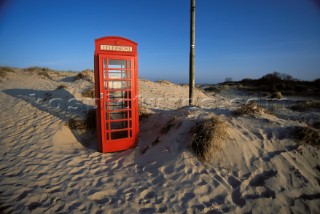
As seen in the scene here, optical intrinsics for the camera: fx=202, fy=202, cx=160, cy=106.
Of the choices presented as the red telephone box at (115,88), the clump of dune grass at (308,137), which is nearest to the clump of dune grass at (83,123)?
the red telephone box at (115,88)

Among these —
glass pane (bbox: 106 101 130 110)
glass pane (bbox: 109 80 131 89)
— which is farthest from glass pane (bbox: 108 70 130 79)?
glass pane (bbox: 106 101 130 110)

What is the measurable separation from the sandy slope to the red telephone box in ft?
1.46

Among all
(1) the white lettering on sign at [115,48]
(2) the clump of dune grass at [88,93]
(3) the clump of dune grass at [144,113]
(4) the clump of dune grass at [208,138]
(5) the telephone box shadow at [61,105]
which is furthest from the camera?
(2) the clump of dune grass at [88,93]

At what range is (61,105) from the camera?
8.09m

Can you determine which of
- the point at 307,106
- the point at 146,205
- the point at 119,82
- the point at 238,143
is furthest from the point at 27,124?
the point at 307,106

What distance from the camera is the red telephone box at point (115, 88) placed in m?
5.14

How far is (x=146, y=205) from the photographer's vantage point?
3570mm

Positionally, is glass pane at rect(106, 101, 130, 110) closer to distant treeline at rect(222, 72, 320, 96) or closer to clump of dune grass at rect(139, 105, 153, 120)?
clump of dune grass at rect(139, 105, 153, 120)

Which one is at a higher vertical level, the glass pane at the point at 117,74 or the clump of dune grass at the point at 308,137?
the glass pane at the point at 117,74

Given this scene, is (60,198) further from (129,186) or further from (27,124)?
(27,124)

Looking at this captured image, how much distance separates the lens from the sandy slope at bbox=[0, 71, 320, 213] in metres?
3.56

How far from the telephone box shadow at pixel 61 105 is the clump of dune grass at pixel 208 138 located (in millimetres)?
3010

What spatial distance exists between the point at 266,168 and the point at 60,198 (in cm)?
408

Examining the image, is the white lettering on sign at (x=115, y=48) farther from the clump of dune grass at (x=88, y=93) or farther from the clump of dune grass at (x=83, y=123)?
the clump of dune grass at (x=88, y=93)
